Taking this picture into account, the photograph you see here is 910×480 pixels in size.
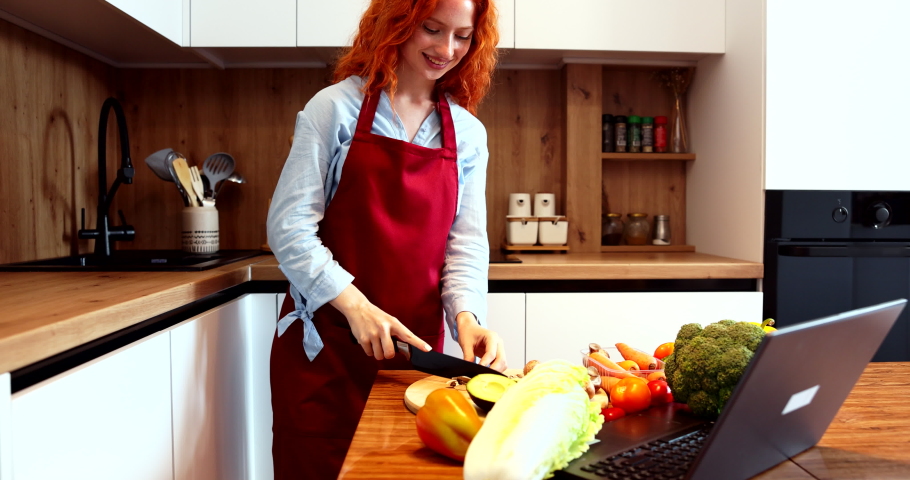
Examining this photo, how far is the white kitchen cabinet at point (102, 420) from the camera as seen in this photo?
0.89 metres

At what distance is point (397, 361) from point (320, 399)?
0.17m

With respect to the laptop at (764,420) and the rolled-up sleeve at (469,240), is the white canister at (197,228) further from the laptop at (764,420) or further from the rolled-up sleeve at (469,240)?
the laptop at (764,420)

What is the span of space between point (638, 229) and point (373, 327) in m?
1.55

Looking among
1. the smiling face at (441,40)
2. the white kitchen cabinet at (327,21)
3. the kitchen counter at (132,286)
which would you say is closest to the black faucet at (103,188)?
the kitchen counter at (132,286)

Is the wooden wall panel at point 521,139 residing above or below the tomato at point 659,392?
above

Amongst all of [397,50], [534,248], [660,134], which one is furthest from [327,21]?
[660,134]

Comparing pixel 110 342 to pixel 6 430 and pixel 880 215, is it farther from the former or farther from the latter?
pixel 880 215

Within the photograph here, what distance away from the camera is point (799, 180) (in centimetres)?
199

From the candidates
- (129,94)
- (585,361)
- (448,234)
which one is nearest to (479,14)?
(448,234)

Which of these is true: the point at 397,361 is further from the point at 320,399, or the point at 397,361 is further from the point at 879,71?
the point at 879,71

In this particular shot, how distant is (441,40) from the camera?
4.17 feet

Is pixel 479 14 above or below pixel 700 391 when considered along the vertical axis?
above

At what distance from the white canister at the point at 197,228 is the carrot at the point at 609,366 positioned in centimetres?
141

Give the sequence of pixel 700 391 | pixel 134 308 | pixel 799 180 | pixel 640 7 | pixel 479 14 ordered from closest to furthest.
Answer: pixel 700 391
pixel 134 308
pixel 479 14
pixel 799 180
pixel 640 7
